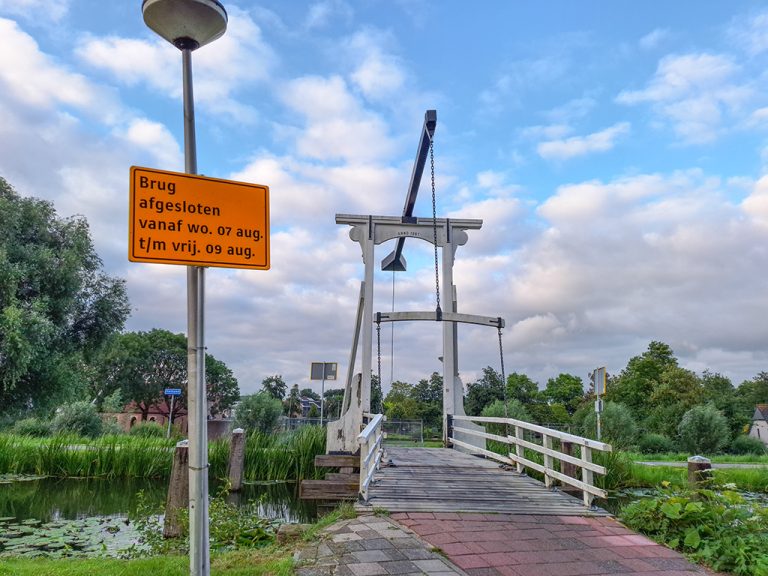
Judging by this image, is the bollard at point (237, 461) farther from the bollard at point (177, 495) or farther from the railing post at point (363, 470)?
the railing post at point (363, 470)

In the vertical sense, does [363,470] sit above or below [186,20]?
below

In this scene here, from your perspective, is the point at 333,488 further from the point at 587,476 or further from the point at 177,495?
the point at 587,476

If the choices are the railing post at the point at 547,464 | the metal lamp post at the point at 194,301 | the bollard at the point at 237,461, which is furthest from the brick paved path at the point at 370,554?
the bollard at the point at 237,461

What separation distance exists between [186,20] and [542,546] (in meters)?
4.55

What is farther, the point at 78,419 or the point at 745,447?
the point at 78,419

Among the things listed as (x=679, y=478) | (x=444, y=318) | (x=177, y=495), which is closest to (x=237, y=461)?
(x=177, y=495)

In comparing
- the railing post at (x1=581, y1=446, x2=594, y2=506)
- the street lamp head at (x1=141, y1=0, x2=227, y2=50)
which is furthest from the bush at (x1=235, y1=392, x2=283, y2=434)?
the street lamp head at (x1=141, y1=0, x2=227, y2=50)

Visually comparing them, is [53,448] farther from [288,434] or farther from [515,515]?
[515,515]

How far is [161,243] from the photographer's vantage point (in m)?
2.90

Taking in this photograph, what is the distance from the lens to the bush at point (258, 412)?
26.4 m

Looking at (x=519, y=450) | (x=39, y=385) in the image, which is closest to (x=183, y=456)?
(x=519, y=450)

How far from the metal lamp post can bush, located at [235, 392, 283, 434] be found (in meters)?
23.6

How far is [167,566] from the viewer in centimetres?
449

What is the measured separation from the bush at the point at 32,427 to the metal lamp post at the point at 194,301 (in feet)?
73.2
